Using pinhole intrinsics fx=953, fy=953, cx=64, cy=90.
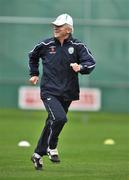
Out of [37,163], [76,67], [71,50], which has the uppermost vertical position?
[71,50]

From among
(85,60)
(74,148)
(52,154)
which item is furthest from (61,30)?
(74,148)

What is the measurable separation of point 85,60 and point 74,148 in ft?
17.0

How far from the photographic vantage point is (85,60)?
13742 millimetres

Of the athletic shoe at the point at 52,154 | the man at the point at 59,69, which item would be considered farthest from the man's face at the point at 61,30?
the athletic shoe at the point at 52,154

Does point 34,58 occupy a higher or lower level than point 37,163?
higher

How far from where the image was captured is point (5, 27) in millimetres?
34281

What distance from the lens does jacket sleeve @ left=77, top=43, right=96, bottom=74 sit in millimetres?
13648

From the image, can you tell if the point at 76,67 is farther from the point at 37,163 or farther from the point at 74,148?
the point at 74,148

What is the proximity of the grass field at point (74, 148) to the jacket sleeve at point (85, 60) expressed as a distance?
4.78 feet

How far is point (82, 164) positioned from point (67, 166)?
0.57 m

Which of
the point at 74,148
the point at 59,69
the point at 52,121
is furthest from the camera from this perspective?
the point at 74,148

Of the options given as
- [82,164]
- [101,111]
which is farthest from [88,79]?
[82,164]

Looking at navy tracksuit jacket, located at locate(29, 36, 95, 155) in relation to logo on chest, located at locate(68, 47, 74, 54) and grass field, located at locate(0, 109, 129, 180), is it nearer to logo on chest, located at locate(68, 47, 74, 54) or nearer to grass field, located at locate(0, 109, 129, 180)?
logo on chest, located at locate(68, 47, 74, 54)

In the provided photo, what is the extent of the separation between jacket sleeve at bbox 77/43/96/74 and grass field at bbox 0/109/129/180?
146 cm
